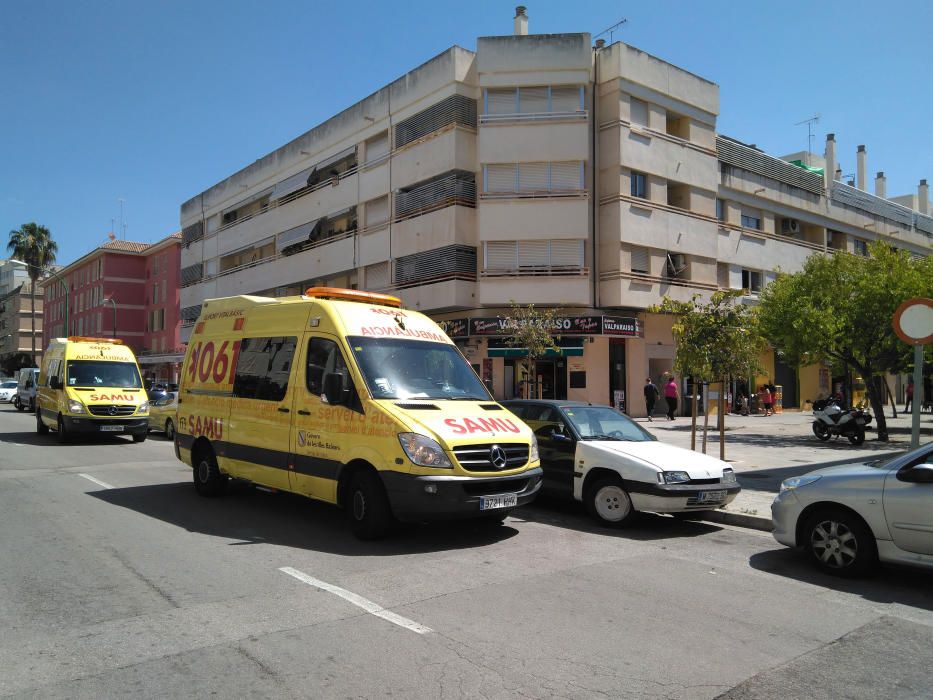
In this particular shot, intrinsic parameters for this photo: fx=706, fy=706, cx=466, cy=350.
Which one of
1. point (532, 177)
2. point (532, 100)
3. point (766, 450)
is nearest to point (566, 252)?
point (532, 177)

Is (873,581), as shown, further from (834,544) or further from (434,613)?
(434,613)

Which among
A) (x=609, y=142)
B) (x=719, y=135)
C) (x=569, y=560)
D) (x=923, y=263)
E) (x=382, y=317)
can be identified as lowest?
(x=569, y=560)

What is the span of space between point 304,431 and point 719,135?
32.8m

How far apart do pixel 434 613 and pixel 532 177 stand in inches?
1002

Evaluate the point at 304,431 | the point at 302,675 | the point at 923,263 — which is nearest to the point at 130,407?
the point at 304,431

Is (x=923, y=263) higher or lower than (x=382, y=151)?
lower

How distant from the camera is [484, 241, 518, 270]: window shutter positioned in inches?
1131

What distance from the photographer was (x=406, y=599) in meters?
5.41

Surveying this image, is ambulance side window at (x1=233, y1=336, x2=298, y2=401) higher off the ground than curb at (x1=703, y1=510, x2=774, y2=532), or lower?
higher

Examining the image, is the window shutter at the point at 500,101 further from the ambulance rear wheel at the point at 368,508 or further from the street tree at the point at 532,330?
A: the ambulance rear wheel at the point at 368,508

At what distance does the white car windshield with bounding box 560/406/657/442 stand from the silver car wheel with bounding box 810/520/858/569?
10.0ft

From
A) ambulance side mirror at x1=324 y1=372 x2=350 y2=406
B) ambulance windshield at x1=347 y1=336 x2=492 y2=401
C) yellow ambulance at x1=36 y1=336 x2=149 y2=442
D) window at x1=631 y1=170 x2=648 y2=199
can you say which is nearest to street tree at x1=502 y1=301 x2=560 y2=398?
window at x1=631 y1=170 x2=648 y2=199

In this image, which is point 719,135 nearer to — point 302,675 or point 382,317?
point 382,317

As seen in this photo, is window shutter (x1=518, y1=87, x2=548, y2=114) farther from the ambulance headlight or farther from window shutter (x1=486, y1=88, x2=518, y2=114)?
the ambulance headlight
